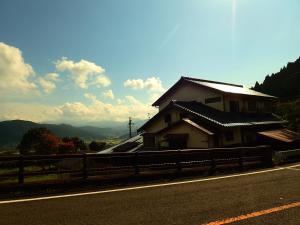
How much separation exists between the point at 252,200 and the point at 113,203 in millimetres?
4098

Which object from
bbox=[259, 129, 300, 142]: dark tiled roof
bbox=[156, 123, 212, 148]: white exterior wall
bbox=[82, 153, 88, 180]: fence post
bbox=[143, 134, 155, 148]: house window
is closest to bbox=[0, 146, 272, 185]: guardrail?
bbox=[82, 153, 88, 180]: fence post

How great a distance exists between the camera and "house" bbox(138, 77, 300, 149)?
27.2 metres

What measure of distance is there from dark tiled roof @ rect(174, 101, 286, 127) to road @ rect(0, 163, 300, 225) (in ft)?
57.4

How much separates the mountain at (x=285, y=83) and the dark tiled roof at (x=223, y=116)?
5968cm

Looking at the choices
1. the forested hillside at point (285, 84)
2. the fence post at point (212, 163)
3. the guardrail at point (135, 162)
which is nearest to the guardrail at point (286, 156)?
the guardrail at point (135, 162)

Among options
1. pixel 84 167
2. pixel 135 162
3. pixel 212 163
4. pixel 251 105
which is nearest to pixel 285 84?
pixel 251 105

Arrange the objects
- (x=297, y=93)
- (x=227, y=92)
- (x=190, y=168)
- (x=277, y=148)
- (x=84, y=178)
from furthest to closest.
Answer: (x=297, y=93) → (x=227, y=92) → (x=277, y=148) → (x=190, y=168) → (x=84, y=178)

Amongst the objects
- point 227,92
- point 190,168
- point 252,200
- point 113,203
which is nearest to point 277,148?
point 227,92

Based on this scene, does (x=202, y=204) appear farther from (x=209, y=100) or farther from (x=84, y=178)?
(x=209, y=100)

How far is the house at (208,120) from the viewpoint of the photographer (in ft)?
89.3

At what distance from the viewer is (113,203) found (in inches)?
317

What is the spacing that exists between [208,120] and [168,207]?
20.7 metres

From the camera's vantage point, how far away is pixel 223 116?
29828mm

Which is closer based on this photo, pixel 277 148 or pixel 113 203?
pixel 113 203
